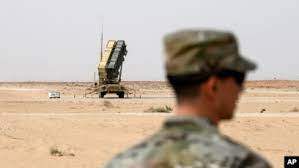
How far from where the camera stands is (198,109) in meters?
2.00

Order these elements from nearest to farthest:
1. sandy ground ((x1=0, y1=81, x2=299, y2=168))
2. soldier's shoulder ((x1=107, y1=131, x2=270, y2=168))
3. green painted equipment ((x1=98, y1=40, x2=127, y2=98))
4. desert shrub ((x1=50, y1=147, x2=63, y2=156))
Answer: soldier's shoulder ((x1=107, y1=131, x2=270, y2=168))
sandy ground ((x1=0, y1=81, x2=299, y2=168))
desert shrub ((x1=50, y1=147, x2=63, y2=156))
green painted equipment ((x1=98, y1=40, x2=127, y2=98))

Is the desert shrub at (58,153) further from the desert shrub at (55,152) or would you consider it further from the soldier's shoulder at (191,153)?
the soldier's shoulder at (191,153)

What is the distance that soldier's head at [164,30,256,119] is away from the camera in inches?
77.0

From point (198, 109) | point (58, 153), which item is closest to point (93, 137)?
point (58, 153)

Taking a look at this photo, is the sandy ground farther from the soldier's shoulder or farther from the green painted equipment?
the green painted equipment

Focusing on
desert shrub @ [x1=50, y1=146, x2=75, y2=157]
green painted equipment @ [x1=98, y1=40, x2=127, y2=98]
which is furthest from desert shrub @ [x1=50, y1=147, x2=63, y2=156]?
green painted equipment @ [x1=98, y1=40, x2=127, y2=98]

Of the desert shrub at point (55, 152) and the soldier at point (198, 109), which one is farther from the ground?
the soldier at point (198, 109)

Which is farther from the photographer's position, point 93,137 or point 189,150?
point 93,137

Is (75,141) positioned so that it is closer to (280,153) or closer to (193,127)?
(280,153)

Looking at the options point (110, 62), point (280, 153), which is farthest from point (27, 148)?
point (110, 62)

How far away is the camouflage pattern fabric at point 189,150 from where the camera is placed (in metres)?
1.90

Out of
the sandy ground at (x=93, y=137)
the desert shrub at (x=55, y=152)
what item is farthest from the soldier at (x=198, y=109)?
the desert shrub at (x=55, y=152)

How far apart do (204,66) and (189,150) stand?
239mm

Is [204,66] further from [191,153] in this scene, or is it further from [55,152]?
[55,152]
